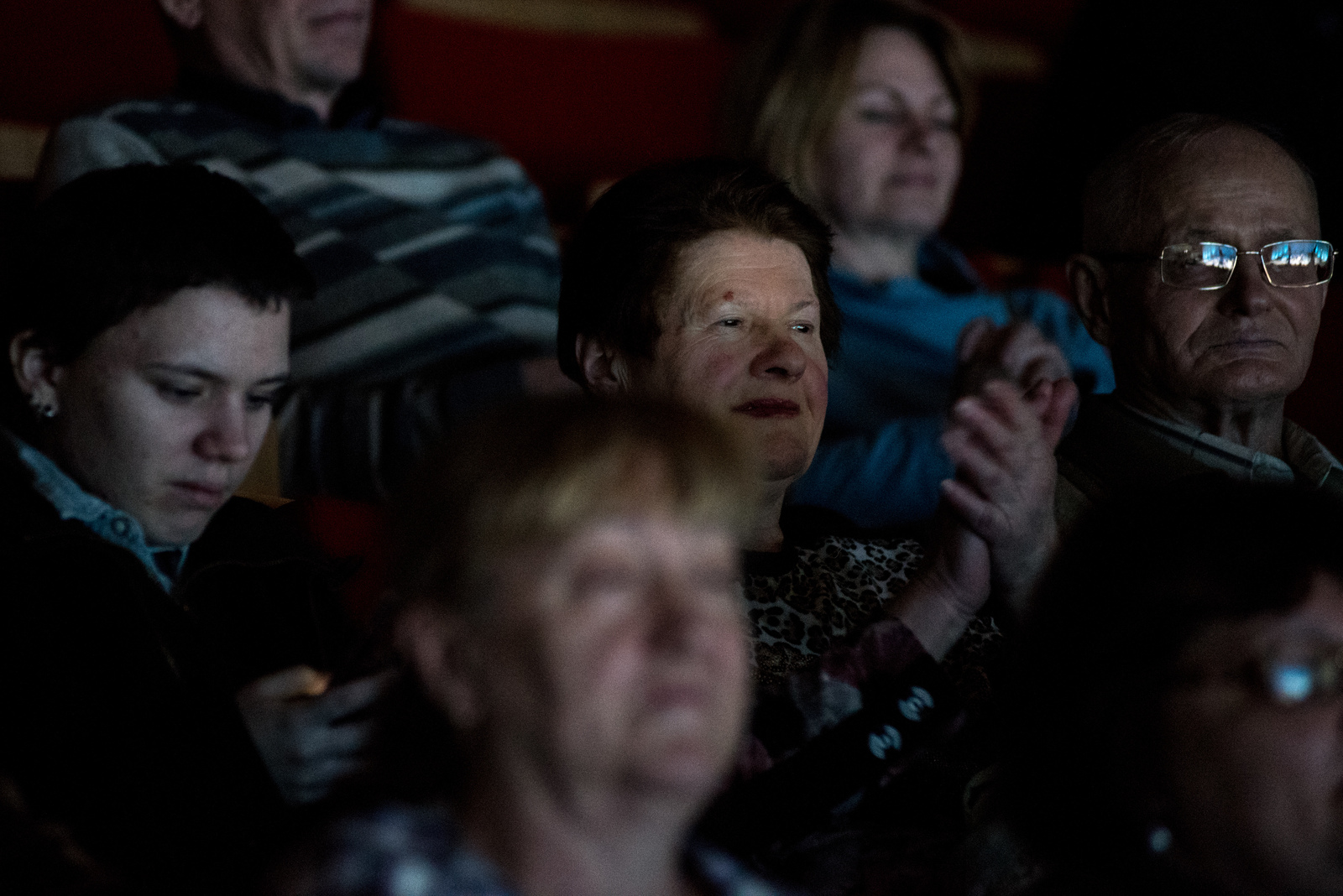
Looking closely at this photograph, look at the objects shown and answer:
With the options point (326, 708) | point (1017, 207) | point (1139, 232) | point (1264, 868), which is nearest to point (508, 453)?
point (326, 708)

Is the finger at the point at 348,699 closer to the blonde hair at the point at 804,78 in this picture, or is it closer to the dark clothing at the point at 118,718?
the dark clothing at the point at 118,718

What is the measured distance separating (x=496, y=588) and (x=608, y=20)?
2105mm

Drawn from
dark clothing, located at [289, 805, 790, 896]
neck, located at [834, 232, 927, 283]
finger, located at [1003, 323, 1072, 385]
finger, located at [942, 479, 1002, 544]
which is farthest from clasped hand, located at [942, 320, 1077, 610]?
neck, located at [834, 232, 927, 283]

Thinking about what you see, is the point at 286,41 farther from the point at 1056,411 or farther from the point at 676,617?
the point at 676,617

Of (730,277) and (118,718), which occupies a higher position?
(730,277)

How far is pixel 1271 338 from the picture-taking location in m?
1.19

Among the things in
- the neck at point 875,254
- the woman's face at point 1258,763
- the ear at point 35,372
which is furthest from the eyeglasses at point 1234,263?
the ear at point 35,372

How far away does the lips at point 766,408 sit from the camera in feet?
3.61

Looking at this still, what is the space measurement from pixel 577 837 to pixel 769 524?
20.0 inches

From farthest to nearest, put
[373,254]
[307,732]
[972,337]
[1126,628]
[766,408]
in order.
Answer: [373,254] < [972,337] < [766,408] < [307,732] < [1126,628]

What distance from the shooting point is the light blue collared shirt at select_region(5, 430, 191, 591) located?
37.9 inches

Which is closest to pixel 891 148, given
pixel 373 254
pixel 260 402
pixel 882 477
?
pixel 882 477

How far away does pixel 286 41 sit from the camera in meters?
1.70

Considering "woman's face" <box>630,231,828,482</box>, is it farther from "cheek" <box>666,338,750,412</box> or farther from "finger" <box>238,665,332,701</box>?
"finger" <box>238,665,332,701</box>
